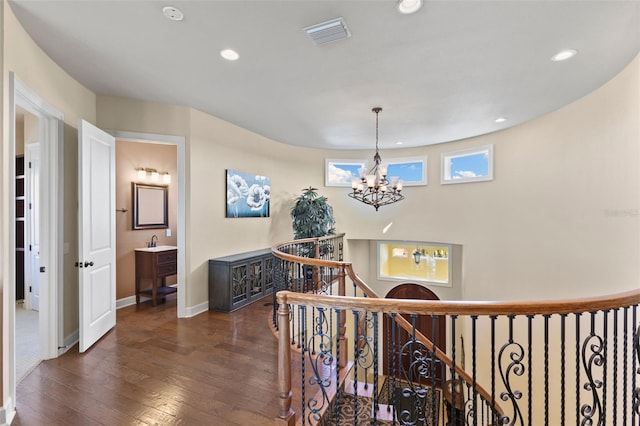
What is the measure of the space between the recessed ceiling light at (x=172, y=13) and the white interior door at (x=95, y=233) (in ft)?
5.42

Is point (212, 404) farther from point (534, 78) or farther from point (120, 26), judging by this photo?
point (534, 78)

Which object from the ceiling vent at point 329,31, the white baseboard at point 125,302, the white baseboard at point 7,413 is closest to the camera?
the white baseboard at point 7,413

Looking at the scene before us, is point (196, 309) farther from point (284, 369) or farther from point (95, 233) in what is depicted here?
point (284, 369)

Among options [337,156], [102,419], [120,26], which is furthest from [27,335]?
[337,156]

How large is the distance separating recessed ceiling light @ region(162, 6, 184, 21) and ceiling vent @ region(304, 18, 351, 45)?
3.19ft

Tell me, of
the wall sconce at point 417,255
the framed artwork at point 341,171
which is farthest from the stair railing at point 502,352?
the framed artwork at point 341,171

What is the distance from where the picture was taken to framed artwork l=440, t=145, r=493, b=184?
20.2 ft

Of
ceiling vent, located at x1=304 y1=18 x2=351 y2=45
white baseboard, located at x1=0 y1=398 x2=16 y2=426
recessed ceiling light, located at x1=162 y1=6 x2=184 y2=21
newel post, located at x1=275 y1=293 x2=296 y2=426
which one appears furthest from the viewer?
ceiling vent, located at x1=304 y1=18 x2=351 y2=45

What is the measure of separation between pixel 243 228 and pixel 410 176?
410 cm

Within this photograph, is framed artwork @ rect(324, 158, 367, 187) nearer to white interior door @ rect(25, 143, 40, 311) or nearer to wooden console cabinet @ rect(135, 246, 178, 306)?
wooden console cabinet @ rect(135, 246, 178, 306)

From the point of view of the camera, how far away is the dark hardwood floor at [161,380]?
2309 mm

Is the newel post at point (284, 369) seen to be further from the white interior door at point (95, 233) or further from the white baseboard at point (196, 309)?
the white baseboard at point (196, 309)

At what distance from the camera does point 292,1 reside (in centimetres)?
227

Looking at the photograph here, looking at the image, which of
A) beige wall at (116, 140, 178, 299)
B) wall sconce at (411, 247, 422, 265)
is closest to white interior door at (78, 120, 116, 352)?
beige wall at (116, 140, 178, 299)
